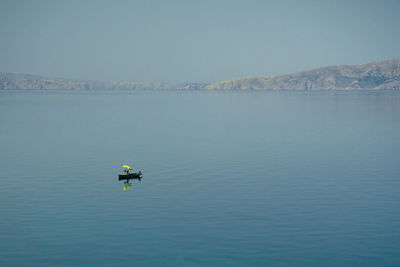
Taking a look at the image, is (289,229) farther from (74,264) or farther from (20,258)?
(20,258)

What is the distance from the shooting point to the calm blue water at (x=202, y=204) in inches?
1401

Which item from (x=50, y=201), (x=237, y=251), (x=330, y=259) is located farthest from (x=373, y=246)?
(x=50, y=201)

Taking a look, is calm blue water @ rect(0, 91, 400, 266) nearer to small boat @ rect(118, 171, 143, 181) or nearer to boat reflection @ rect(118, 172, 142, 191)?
boat reflection @ rect(118, 172, 142, 191)

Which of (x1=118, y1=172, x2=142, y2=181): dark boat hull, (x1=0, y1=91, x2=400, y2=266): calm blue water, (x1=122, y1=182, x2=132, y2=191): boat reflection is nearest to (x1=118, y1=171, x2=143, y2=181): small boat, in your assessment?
(x1=118, y1=172, x2=142, y2=181): dark boat hull

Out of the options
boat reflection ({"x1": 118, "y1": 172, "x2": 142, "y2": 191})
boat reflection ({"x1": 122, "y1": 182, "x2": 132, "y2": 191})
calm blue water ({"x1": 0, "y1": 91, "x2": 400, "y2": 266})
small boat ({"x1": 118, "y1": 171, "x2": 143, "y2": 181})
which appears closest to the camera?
calm blue water ({"x1": 0, "y1": 91, "x2": 400, "y2": 266})

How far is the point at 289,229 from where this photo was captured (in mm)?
40125

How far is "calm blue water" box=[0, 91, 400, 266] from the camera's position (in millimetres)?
35594

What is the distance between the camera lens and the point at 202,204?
4788 centimetres

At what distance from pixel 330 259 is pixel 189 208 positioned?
16.3 m

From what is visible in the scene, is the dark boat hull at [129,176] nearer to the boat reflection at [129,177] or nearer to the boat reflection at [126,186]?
the boat reflection at [129,177]

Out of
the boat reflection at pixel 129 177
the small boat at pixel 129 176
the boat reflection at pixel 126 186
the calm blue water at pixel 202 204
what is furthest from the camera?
the small boat at pixel 129 176

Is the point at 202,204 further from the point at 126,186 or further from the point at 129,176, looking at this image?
the point at 129,176

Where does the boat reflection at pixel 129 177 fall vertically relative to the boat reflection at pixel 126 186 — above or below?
above

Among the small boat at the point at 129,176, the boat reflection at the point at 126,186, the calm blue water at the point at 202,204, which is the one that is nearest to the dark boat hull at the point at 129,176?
the small boat at the point at 129,176
